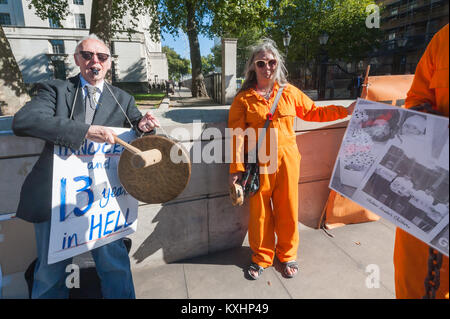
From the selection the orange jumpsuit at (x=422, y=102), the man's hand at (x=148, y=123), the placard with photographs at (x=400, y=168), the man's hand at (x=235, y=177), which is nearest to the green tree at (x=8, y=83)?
the man's hand at (x=148, y=123)

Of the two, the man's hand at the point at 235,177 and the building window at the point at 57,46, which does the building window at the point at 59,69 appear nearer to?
the building window at the point at 57,46

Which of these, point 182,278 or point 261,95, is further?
point 182,278

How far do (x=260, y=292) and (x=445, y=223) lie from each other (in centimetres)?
175

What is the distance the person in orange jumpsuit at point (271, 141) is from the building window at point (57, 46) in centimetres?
3895

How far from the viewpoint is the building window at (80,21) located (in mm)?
32938

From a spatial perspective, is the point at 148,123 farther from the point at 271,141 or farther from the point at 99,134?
the point at 271,141

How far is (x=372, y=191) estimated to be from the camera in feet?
4.18

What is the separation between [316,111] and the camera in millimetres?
2436

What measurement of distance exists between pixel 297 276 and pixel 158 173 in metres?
1.84

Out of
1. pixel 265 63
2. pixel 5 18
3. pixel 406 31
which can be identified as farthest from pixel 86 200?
pixel 406 31

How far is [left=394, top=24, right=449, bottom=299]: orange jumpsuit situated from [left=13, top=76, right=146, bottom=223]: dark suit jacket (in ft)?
6.13
